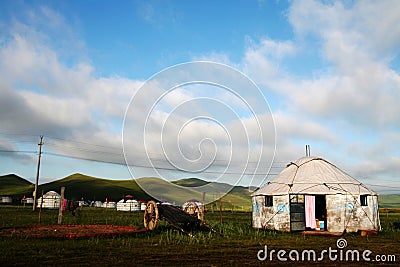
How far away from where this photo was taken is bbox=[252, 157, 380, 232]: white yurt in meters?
19.0

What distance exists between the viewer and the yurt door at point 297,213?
1914 cm

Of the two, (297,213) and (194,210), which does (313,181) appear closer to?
(297,213)

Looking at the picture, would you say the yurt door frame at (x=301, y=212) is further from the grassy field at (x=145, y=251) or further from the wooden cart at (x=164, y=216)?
the grassy field at (x=145, y=251)

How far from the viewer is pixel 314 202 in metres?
20.0

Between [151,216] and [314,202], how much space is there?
9017 mm

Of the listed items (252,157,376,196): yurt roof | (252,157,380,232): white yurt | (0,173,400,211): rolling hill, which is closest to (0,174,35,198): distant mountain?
(0,173,400,211): rolling hill

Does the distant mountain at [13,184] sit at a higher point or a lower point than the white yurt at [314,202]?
higher

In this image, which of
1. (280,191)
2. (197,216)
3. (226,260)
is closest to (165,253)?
(226,260)

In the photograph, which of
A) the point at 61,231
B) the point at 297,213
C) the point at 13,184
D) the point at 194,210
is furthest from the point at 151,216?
the point at 13,184

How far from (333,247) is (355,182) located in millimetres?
8786

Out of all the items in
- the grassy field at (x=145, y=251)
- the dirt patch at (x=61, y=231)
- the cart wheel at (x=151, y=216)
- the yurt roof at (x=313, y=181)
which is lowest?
the grassy field at (x=145, y=251)

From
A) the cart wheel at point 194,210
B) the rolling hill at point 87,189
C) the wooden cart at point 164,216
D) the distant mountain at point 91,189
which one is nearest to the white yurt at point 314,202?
the cart wheel at point 194,210

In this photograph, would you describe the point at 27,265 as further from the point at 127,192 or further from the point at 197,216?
the point at 127,192

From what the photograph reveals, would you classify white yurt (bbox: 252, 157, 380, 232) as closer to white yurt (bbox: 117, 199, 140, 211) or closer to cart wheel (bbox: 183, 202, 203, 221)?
cart wheel (bbox: 183, 202, 203, 221)
